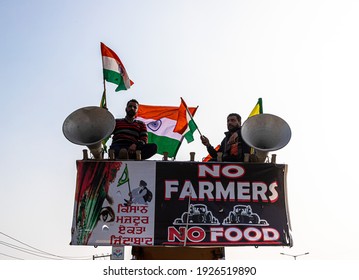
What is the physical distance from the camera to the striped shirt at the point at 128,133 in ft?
24.4

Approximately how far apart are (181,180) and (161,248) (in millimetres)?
944

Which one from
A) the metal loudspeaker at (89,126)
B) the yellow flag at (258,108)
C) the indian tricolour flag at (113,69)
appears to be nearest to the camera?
the metal loudspeaker at (89,126)

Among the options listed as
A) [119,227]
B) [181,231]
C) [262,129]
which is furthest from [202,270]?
[262,129]

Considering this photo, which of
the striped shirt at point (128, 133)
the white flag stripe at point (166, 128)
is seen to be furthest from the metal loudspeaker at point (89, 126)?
the white flag stripe at point (166, 128)

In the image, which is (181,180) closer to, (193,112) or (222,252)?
(222,252)

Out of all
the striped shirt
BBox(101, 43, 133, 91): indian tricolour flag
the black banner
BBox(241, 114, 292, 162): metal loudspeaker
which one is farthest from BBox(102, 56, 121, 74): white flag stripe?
BBox(241, 114, 292, 162): metal loudspeaker

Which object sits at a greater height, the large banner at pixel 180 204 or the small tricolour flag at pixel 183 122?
the small tricolour flag at pixel 183 122

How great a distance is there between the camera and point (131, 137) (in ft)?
24.5

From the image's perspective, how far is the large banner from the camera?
6.42 metres

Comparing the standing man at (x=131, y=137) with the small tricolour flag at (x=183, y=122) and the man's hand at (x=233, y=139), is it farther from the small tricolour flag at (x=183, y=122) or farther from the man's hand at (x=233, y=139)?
the small tricolour flag at (x=183, y=122)

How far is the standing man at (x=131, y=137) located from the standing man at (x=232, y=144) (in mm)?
936

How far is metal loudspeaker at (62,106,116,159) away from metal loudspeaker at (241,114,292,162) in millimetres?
1857

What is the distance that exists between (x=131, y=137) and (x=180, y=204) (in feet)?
4.71

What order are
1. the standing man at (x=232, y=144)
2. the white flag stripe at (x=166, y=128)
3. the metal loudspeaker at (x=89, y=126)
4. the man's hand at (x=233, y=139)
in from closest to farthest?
the metal loudspeaker at (x=89, y=126)
the standing man at (x=232, y=144)
the man's hand at (x=233, y=139)
the white flag stripe at (x=166, y=128)
